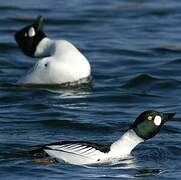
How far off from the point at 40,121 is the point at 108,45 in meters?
6.92

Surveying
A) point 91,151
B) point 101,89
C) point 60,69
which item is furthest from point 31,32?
point 91,151

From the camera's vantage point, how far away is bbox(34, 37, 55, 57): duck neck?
1906 cm

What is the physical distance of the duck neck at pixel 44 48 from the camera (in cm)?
1906

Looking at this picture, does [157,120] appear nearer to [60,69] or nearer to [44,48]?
[60,69]

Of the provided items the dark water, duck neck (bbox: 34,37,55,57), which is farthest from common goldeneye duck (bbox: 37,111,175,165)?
duck neck (bbox: 34,37,55,57)

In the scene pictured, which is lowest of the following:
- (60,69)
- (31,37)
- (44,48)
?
(60,69)

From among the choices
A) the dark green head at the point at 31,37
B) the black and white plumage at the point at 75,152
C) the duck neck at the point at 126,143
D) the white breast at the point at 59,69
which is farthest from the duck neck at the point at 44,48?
the black and white plumage at the point at 75,152

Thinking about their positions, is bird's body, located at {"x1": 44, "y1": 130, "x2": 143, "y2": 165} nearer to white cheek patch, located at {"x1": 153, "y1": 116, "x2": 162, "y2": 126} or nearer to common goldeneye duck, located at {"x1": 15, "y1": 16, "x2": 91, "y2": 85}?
white cheek patch, located at {"x1": 153, "y1": 116, "x2": 162, "y2": 126}

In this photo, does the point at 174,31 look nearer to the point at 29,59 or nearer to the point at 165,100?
the point at 29,59

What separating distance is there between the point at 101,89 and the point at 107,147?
5.34 metres

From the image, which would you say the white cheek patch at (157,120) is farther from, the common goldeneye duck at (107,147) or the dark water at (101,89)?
the dark water at (101,89)

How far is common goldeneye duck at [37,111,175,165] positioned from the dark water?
0.38ft

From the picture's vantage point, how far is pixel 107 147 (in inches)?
528

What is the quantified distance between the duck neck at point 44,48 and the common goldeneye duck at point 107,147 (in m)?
5.75
